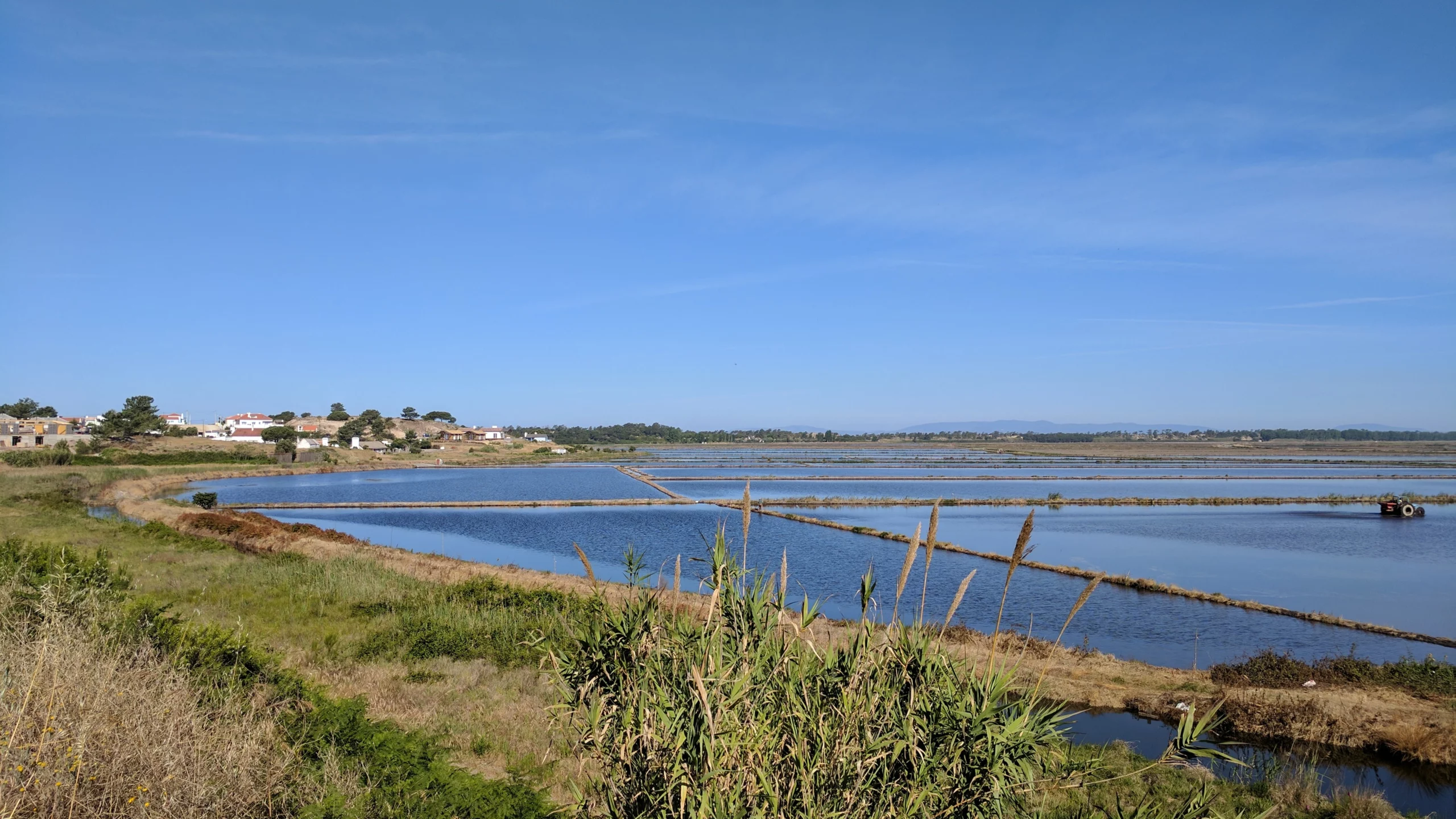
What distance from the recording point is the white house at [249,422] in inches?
5472

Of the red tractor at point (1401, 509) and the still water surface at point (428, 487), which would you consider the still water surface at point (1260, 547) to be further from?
the still water surface at point (428, 487)

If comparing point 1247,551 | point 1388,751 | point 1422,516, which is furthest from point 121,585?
point 1422,516

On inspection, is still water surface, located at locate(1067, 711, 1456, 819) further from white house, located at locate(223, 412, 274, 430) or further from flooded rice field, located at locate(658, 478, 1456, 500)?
white house, located at locate(223, 412, 274, 430)

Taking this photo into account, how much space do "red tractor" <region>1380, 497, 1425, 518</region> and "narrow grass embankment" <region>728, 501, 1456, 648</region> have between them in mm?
28606

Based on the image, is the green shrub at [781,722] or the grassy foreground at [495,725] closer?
the green shrub at [781,722]

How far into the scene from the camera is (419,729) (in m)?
9.34

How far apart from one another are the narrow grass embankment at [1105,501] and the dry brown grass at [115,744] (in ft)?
143

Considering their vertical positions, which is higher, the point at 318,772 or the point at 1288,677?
the point at 318,772

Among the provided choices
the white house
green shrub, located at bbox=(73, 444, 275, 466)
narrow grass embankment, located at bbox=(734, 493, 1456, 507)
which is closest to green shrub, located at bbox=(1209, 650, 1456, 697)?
Result: narrow grass embankment, located at bbox=(734, 493, 1456, 507)

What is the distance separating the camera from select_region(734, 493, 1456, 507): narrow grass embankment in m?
50.8

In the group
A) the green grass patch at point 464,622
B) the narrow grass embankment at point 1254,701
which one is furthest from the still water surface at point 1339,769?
the green grass patch at point 464,622

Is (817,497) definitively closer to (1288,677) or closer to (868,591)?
(1288,677)

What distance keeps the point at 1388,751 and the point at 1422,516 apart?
43.7 meters

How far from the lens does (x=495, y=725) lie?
10.2m
